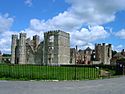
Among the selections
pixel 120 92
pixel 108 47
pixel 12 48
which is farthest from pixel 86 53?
pixel 120 92

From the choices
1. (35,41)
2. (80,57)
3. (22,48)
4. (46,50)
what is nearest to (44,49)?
(46,50)

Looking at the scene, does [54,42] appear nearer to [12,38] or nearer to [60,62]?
[60,62]

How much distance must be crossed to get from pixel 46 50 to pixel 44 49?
2.36 ft

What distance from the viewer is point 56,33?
9000 centimetres

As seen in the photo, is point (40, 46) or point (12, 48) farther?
point (12, 48)

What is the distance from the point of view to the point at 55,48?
88.9 metres

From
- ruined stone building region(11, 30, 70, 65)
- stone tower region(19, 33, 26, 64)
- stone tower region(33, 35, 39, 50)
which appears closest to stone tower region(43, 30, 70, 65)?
ruined stone building region(11, 30, 70, 65)

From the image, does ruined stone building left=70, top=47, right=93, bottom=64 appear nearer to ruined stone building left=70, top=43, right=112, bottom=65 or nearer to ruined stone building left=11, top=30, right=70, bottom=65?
ruined stone building left=70, top=43, right=112, bottom=65

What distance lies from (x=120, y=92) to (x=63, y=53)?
2925 inches

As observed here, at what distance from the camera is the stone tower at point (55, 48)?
88.4m

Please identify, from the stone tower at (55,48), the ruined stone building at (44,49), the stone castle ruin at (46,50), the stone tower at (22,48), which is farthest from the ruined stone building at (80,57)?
the stone tower at (22,48)

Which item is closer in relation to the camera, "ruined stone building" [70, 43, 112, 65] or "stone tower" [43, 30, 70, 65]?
"stone tower" [43, 30, 70, 65]

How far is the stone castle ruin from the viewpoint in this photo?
8912 centimetres

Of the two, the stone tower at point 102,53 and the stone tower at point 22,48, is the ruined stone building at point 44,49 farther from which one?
the stone tower at point 102,53
